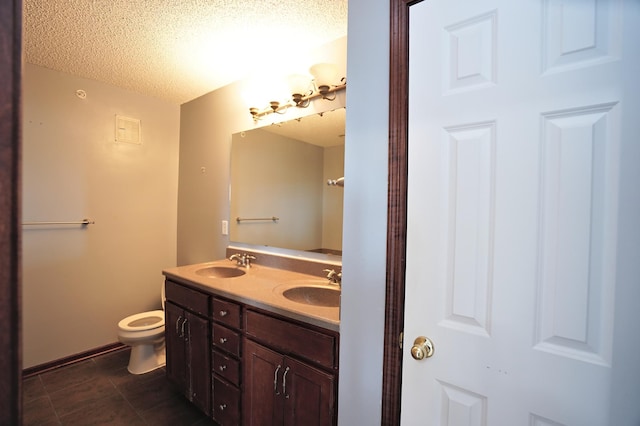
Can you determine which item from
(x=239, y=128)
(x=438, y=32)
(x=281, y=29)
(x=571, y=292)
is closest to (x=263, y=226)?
(x=239, y=128)

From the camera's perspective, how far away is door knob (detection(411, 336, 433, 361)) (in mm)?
824

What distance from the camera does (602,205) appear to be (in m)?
0.62

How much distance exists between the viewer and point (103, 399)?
1854 mm

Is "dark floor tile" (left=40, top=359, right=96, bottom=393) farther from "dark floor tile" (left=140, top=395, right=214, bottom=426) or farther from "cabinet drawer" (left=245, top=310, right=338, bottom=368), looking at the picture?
"cabinet drawer" (left=245, top=310, right=338, bottom=368)

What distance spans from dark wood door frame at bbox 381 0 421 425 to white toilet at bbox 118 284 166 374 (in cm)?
196

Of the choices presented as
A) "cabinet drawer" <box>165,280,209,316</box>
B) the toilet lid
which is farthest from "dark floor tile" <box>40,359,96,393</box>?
"cabinet drawer" <box>165,280,209,316</box>

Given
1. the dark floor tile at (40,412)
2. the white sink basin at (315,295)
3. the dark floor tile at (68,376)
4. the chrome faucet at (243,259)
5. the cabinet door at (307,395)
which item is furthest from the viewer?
the chrome faucet at (243,259)

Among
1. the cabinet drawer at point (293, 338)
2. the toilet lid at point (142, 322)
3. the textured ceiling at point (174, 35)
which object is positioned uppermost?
the textured ceiling at point (174, 35)

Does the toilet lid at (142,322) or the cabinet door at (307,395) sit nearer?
the cabinet door at (307,395)

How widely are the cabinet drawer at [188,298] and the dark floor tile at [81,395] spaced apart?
826 millimetres

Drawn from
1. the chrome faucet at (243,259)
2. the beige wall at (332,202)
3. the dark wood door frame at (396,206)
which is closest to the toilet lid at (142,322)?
the chrome faucet at (243,259)

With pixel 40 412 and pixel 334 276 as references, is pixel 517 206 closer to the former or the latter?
pixel 334 276

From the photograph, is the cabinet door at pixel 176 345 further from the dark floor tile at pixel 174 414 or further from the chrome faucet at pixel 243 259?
the chrome faucet at pixel 243 259

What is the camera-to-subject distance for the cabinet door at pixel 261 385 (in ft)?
4.14
